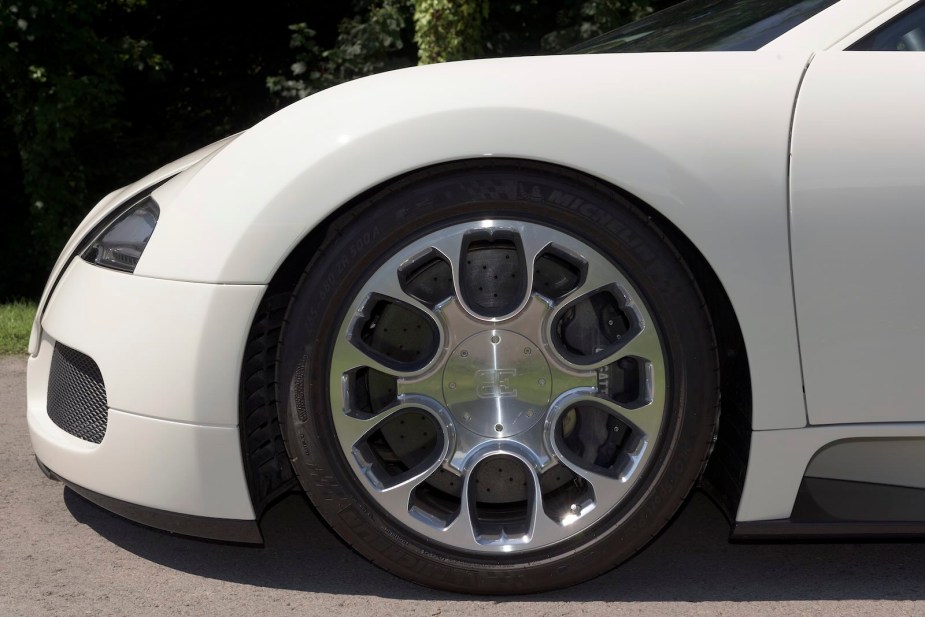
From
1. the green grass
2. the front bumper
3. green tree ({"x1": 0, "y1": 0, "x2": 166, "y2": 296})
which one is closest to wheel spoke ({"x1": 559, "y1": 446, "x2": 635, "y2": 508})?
the front bumper

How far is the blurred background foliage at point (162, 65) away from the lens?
7086 mm

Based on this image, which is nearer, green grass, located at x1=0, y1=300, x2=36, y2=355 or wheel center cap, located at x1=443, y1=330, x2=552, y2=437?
wheel center cap, located at x1=443, y1=330, x2=552, y2=437

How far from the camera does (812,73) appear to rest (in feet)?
7.31

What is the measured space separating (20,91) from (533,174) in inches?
234

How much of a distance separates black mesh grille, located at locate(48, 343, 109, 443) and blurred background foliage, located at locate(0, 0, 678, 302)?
479 cm

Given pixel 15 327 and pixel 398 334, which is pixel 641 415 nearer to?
pixel 398 334

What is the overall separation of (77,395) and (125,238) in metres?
0.38

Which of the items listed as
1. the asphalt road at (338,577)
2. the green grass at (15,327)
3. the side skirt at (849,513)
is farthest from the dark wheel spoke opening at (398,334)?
the green grass at (15,327)

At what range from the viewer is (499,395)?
7.50ft

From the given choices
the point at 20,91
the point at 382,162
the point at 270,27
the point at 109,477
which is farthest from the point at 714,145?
the point at 270,27

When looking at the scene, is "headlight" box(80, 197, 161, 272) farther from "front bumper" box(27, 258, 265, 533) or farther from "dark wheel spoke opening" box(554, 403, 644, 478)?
"dark wheel spoke opening" box(554, 403, 644, 478)

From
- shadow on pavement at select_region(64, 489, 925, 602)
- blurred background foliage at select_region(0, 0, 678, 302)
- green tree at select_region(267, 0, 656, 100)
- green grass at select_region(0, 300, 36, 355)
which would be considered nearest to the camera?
shadow on pavement at select_region(64, 489, 925, 602)

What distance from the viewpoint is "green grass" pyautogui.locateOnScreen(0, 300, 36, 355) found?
15.6ft

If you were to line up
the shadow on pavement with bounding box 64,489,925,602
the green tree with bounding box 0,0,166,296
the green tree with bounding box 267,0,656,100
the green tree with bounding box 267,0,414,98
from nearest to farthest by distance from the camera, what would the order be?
the shadow on pavement with bounding box 64,489,925,602, the green tree with bounding box 0,0,166,296, the green tree with bounding box 267,0,656,100, the green tree with bounding box 267,0,414,98
